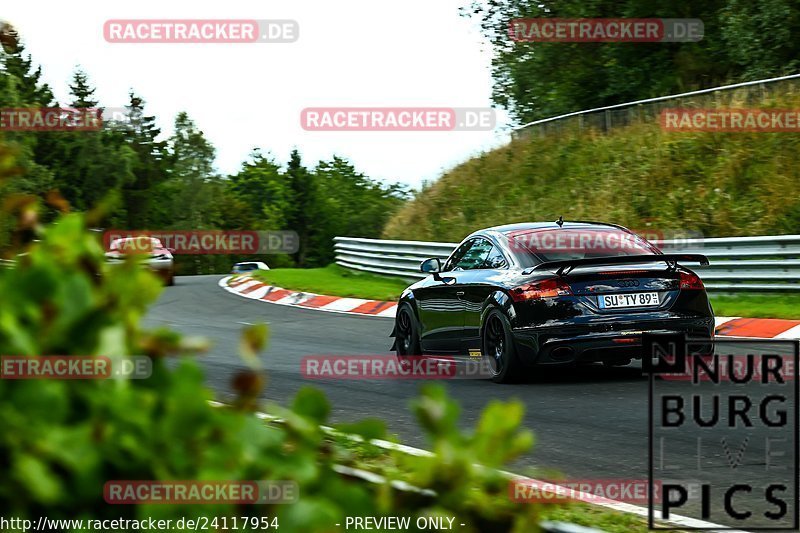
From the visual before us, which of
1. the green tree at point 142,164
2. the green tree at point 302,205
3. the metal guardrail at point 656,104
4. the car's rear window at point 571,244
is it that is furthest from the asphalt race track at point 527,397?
the green tree at point 302,205

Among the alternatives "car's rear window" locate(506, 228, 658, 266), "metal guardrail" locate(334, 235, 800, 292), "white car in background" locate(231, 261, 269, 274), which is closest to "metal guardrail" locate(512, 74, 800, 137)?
"metal guardrail" locate(334, 235, 800, 292)

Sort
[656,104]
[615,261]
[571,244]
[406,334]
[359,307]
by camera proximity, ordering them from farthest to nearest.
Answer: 1. [656,104]
2. [359,307]
3. [406,334]
4. [571,244]
5. [615,261]

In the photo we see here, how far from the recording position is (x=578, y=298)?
32.4 feet

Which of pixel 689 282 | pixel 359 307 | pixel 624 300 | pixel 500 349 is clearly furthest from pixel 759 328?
pixel 359 307

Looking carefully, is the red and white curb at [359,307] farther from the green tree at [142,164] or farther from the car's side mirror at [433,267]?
the green tree at [142,164]

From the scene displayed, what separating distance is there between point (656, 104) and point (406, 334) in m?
15.8

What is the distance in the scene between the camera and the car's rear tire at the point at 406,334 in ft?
40.1

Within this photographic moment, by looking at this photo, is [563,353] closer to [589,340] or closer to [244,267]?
[589,340]

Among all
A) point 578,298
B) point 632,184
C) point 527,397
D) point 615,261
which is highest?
point 632,184

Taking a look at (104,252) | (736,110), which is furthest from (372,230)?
(104,252)

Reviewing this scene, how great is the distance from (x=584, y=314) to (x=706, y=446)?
2923 millimetres

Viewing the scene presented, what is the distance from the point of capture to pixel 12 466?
188 cm

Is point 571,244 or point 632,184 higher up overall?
point 632,184

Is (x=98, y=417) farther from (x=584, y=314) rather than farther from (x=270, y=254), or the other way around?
(x=270, y=254)
